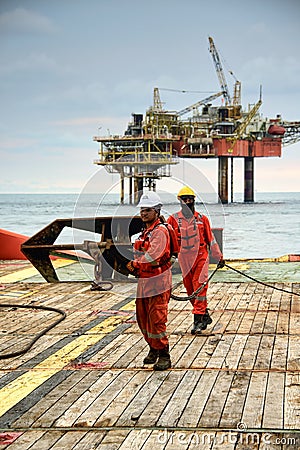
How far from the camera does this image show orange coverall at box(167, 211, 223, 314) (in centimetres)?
702

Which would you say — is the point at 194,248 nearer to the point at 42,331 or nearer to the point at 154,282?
the point at 154,282

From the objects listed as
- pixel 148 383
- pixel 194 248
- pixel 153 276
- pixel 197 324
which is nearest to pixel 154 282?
pixel 153 276

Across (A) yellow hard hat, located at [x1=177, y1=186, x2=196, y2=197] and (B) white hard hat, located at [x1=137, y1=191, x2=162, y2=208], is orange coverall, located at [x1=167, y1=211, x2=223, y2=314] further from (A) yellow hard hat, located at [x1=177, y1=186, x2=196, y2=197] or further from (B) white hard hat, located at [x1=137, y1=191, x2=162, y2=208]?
(B) white hard hat, located at [x1=137, y1=191, x2=162, y2=208]

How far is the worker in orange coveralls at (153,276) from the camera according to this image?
18.7 ft

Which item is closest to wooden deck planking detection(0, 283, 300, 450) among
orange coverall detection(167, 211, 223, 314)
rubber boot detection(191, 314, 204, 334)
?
rubber boot detection(191, 314, 204, 334)

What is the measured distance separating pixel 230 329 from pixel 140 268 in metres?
1.98

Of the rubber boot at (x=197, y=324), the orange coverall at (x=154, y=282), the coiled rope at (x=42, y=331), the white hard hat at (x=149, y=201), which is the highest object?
the white hard hat at (x=149, y=201)

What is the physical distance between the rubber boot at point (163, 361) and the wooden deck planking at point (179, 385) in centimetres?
7

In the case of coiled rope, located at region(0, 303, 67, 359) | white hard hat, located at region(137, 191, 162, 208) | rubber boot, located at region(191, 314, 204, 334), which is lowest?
coiled rope, located at region(0, 303, 67, 359)

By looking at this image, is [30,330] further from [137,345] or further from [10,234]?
[10,234]

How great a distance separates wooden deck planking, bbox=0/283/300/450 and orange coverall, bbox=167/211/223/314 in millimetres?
517

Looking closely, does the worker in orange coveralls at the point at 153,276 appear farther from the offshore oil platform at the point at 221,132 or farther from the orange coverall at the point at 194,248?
the offshore oil platform at the point at 221,132

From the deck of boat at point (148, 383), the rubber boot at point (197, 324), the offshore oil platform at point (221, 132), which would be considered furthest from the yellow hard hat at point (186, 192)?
the offshore oil platform at point (221, 132)

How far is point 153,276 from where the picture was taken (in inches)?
225
